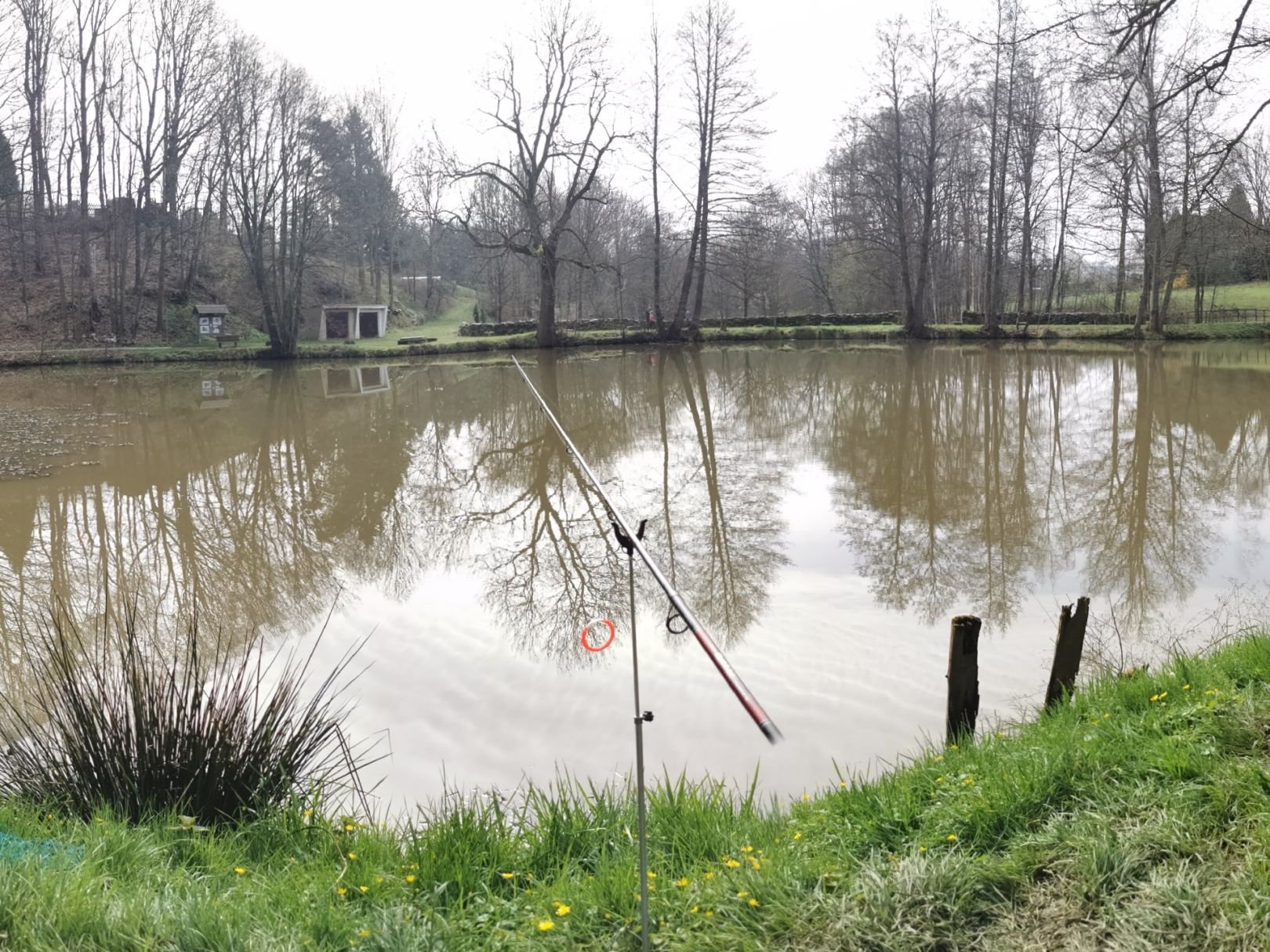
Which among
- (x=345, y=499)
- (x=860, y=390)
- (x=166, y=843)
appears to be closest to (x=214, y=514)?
(x=345, y=499)

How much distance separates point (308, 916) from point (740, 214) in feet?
121

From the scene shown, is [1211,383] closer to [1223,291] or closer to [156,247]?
[1223,291]

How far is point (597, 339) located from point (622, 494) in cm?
2764

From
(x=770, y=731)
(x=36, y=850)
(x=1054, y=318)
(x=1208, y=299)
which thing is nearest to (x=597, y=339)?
(x=1054, y=318)

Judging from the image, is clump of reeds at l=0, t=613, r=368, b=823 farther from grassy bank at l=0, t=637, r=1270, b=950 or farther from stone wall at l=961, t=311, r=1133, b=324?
stone wall at l=961, t=311, r=1133, b=324

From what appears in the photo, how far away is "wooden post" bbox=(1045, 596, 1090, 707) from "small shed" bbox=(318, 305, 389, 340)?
1731 inches

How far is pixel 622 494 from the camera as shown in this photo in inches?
422

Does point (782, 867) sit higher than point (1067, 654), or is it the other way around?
point (1067, 654)

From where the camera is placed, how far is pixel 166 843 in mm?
3303

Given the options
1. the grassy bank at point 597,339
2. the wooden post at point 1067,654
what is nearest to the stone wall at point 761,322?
the grassy bank at point 597,339

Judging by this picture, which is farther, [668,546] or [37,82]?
[37,82]

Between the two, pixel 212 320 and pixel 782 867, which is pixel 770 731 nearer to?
pixel 782 867

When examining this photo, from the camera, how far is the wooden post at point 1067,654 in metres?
4.43

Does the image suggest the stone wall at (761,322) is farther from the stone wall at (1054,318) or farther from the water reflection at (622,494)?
the water reflection at (622,494)
